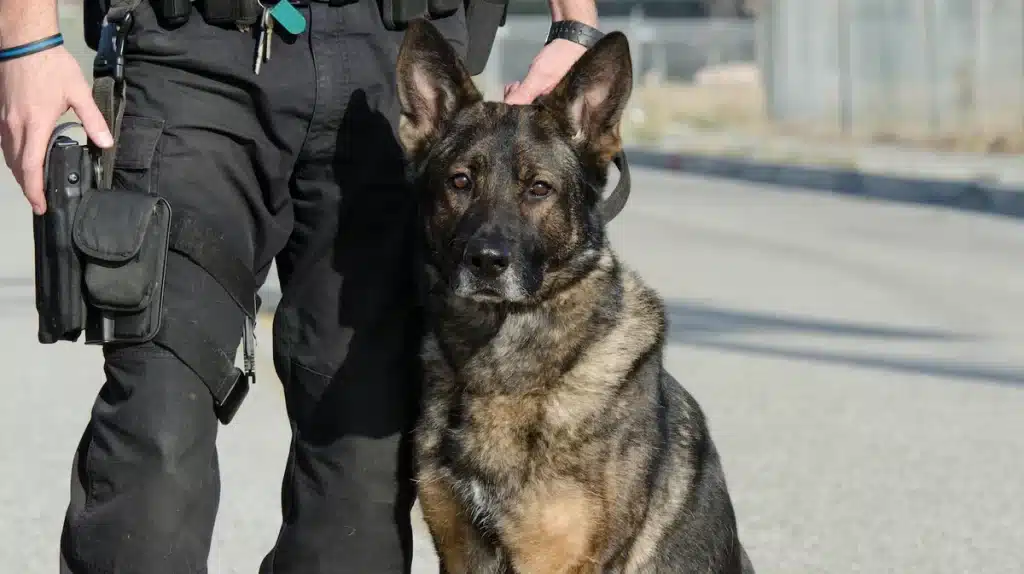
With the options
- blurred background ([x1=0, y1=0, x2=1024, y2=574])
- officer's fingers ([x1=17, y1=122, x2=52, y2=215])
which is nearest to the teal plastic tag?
officer's fingers ([x1=17, y1=122, x2=52, y2=215])

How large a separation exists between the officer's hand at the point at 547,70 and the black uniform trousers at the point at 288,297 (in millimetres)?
206

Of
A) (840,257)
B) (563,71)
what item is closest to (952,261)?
(840,257)

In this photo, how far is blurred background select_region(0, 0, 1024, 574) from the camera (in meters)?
5.82

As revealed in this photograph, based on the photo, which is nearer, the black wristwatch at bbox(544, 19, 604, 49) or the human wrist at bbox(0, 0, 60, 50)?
the human wrist at bbox(0, 0, 60, 50)

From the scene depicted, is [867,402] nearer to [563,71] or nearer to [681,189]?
[563,71]

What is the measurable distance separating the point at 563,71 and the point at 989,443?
348 centimetres

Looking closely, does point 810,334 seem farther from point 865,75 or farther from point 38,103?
point 865,75

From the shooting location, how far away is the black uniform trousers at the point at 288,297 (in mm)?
3570

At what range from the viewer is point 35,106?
3346 mm

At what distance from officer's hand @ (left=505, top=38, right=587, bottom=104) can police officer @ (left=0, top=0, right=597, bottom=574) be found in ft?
0.12

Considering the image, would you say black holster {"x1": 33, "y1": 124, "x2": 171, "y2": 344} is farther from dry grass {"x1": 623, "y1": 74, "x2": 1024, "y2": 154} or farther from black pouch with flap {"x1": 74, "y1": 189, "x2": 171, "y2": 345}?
dry grass {"x1": 623, "y1": 74, "x2": 1024, "y2": 154}

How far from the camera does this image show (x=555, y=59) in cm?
420

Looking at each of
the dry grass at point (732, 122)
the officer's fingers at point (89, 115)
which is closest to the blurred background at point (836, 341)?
the dry grass at point (732, 122)

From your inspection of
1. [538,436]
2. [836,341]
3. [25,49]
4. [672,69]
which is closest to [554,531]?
[538,436]
